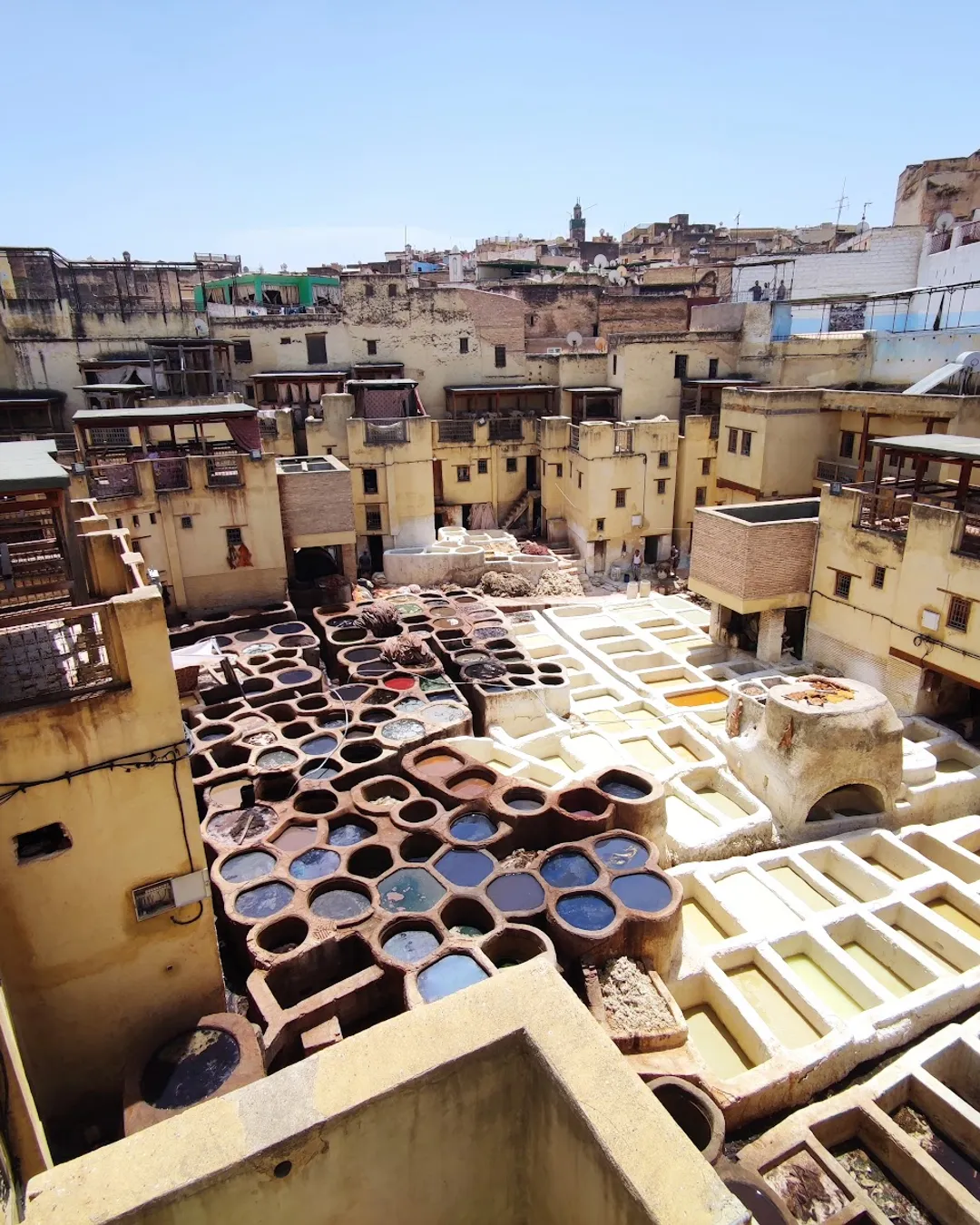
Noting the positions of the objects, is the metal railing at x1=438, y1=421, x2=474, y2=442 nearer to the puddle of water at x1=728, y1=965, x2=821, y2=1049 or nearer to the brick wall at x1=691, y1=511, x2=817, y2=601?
the brick wall at x1=691, y1=511, x2=817, y2=601

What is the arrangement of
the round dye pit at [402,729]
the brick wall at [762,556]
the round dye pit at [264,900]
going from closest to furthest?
the round dye pit at [264,900], the round dye pit at [402,729], the brick wall at [762,556]

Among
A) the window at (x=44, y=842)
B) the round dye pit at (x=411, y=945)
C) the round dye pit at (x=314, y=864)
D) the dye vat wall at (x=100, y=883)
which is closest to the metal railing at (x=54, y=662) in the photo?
the dye vat wall at (x=100, y=883)

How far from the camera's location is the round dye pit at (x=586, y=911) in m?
13.8

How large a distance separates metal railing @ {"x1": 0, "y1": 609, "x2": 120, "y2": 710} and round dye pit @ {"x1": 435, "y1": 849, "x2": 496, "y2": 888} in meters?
7.50

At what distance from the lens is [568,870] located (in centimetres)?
1530

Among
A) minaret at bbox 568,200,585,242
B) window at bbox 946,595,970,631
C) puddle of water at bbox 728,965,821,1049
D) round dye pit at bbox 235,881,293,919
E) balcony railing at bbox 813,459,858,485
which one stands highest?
minaret at bbox 568,200,585,242

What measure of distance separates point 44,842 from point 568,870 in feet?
29.7

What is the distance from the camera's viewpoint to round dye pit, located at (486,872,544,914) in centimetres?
1420

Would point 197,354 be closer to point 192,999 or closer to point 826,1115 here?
point 192,999

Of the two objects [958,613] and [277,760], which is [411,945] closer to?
[277,760]

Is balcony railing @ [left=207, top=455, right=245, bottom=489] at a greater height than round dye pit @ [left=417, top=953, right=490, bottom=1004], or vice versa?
balcony railing @ [left=207, top=455, right=245, bottom=489]

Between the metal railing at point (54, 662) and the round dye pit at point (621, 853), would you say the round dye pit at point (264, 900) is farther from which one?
the round dye pit at point (621, 853)

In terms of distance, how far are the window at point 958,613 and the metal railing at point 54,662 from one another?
19125 millimetres

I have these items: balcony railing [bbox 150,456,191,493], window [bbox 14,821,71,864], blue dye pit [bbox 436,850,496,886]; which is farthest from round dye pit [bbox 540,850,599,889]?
balcony railing [bbox 150,456,191,493]
